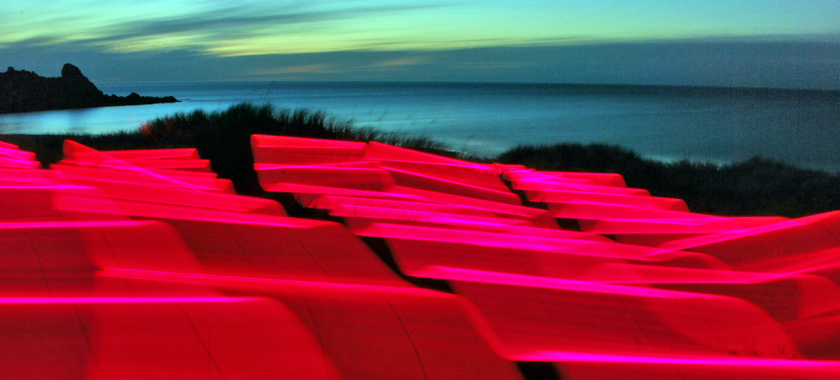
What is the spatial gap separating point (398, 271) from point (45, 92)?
12079 millimetres

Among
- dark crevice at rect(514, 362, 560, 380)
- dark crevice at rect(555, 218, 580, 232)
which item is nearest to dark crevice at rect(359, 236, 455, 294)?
dark crevice at rect(514, 362, 560, 380)

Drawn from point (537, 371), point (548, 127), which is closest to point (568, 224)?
point (537, 371)

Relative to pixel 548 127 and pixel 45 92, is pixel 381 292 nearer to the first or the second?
pixel 45 92

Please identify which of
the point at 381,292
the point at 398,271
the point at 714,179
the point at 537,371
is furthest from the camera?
the point at 714,179

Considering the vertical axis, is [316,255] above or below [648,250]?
above

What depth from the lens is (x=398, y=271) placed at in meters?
2.90

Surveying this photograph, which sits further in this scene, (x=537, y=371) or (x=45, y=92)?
(x=45, y=92)

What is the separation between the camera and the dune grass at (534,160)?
22.7 feet

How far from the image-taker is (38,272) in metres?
1.97

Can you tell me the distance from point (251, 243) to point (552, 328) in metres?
1.38

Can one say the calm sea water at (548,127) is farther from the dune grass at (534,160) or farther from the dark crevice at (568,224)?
the dark crevice at (568,224)

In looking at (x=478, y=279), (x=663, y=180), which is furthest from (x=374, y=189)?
(x=663, y=180)

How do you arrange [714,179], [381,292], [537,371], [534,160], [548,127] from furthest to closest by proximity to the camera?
[548,127]
[534,160]
[714,179]
[537,371]
[381,292]

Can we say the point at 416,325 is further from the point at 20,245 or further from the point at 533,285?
the point at 20,245
